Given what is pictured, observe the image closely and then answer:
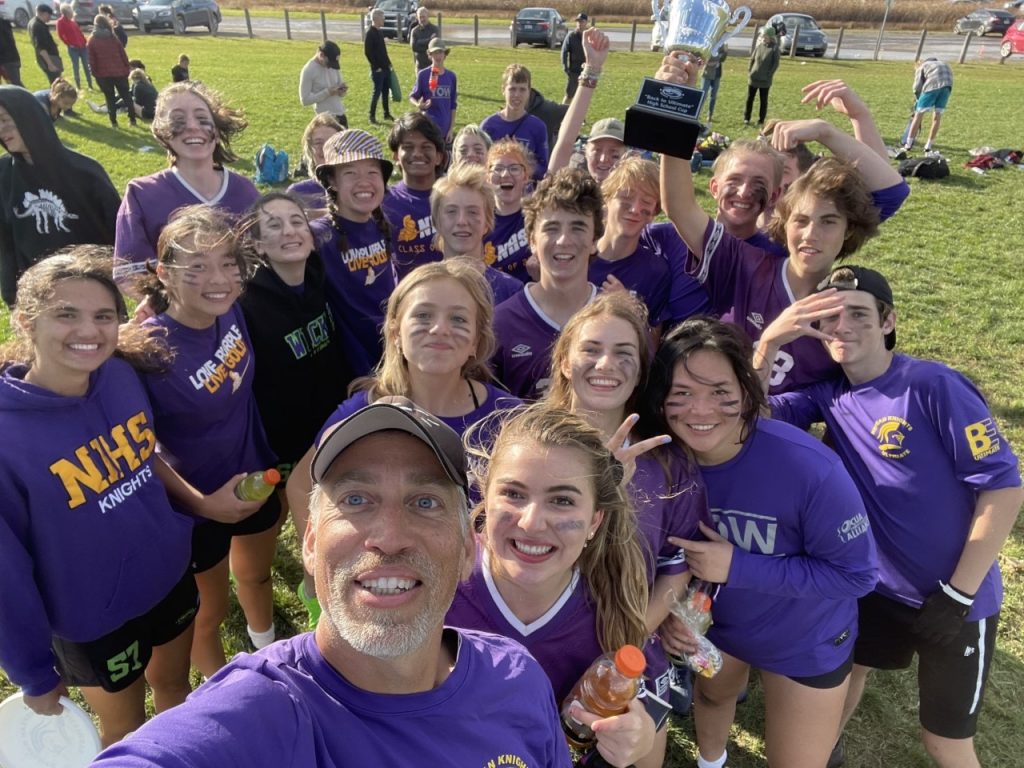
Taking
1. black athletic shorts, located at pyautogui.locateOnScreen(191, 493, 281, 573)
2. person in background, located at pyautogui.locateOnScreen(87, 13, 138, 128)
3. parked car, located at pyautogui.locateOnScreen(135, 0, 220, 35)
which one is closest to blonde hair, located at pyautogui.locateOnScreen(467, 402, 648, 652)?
black athletic shorts, located at pyautogui.locateOnScreen(191, 493, 281, 573)

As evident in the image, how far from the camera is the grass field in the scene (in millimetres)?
3266

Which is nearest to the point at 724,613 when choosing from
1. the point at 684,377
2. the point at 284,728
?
the point at 684,377

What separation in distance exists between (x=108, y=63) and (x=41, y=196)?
11.3 metres

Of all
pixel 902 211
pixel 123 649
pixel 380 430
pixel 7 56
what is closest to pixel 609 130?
pixel 380 430

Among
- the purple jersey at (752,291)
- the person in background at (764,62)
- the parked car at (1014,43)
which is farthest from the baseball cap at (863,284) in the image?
the parked car at (1014,43)

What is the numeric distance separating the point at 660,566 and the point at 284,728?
151cm

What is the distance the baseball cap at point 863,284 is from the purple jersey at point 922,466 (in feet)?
0.80

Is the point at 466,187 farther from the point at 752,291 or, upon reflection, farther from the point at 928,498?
the point at 928,498

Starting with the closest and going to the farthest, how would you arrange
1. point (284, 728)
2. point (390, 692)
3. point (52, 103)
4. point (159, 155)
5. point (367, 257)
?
point (284, 728), point (390, 692), point (367, 257), point (52, 103), point (159, 155)

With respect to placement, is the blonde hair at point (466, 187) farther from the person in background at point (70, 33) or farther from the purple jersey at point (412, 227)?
the person in background at point (70, 33)

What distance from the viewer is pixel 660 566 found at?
7.81 ft

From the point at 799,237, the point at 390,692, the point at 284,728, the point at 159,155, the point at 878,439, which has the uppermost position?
the point at 799,237

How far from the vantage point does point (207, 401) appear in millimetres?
2818

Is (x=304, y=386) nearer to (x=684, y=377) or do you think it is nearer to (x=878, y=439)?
(x=684, y=377)
